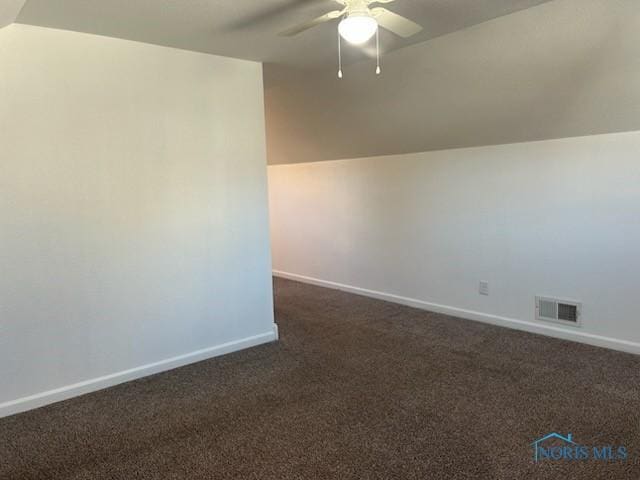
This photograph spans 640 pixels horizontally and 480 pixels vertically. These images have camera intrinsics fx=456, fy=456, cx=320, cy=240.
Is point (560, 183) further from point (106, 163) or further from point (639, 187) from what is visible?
point (106, 163)

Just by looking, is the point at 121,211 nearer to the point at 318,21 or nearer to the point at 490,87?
the point at 318,21

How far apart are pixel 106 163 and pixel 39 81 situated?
597 millimetres

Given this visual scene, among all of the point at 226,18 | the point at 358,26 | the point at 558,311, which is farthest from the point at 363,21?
the point at 558,311

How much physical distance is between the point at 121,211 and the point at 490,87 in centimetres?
283

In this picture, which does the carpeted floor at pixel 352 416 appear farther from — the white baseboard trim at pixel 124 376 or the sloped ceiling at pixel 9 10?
the sloped ceiling at pixel 9 10

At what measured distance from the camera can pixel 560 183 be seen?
3.65m

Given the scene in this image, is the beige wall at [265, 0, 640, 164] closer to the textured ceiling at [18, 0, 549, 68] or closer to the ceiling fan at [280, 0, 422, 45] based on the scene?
A: the textured ceiling at [18, 0, 549, 68]

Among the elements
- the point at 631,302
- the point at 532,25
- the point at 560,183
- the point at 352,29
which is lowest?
the point at 631,302

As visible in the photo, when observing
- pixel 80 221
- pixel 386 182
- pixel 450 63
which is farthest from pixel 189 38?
pixel 386 182

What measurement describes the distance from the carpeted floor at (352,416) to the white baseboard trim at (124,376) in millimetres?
62

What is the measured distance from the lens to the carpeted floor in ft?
7.14

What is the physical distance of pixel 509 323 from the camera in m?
4.05

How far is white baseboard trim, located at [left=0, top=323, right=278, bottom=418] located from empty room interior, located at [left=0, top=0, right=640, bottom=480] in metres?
0.02

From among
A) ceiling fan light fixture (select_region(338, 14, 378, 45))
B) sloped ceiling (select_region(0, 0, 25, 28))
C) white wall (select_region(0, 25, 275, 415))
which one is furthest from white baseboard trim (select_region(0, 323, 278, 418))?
ceiling fan light fixture (select_region(338, 14, 378, 45))
